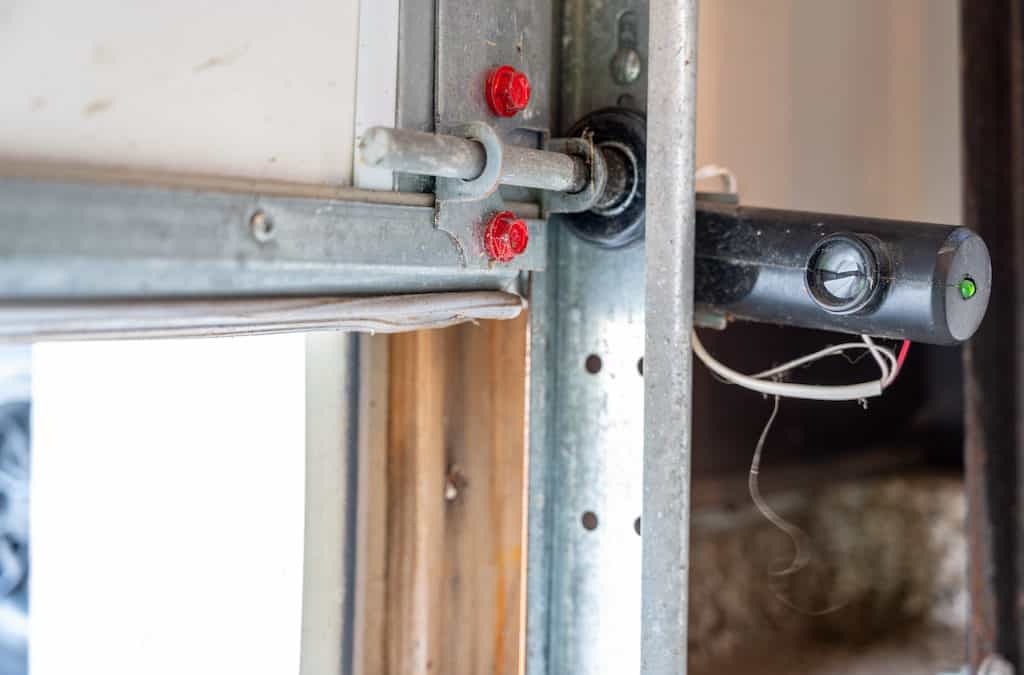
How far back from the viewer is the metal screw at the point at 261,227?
1.82ft

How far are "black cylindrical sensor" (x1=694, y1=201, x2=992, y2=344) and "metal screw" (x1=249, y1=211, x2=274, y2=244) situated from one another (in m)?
0.37

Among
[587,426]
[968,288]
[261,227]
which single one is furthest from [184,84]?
[968,288]

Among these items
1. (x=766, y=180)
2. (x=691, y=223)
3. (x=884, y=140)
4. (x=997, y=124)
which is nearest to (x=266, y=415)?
(x=691, y=223)

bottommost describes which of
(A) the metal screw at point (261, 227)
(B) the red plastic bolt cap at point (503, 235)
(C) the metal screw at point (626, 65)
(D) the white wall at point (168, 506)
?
(D) the white wall at point (168, 506)

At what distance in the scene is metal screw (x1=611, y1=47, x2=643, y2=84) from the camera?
77 cm

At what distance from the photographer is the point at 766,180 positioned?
1037mm

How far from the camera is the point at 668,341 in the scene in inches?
25.9

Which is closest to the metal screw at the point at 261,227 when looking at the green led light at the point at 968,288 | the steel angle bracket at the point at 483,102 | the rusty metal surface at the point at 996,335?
the steel angle bracket at the point at 483,102

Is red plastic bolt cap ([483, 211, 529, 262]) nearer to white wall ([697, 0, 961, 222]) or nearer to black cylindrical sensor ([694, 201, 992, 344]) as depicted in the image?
black cylindrical sensor ([694, 201, 992, 344])

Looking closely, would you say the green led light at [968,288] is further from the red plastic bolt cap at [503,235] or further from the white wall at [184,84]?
the white wall at [184,84]

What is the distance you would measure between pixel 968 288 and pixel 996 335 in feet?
2.34

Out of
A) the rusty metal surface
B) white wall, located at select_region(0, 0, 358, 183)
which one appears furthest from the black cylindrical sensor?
the rusty metal surface

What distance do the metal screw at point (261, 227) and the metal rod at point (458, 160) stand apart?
7 centimetres

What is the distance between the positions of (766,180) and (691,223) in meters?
0.41
